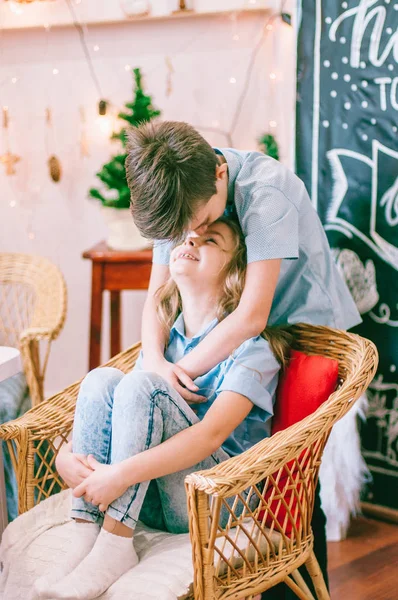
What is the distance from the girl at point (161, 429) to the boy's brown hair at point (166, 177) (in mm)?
228

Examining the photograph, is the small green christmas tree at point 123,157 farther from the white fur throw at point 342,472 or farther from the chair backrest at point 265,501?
the chair backrest at point 265,501

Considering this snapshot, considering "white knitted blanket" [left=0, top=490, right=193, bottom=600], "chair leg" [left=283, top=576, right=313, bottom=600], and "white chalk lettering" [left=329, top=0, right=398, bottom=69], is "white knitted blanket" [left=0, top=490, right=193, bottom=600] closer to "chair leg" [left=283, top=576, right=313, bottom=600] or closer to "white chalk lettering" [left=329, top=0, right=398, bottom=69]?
"chair leg" [left=283, top=576, right=313, bottom=600]

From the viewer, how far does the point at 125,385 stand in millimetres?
1321

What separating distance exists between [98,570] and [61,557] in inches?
3.6

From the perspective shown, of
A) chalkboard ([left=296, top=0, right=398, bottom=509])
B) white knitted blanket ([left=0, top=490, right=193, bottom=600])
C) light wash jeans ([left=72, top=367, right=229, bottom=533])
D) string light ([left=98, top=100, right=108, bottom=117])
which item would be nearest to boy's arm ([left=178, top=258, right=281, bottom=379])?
light wash jeans ([left=72, top=367, right=229, bottom=533])

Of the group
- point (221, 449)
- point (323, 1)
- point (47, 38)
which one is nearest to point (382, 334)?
point (221, 449)

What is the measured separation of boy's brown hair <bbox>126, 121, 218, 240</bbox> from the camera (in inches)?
48.7

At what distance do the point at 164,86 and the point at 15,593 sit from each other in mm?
1999

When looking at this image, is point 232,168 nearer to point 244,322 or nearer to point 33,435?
point 244,322

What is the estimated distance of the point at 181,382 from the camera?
1.45m

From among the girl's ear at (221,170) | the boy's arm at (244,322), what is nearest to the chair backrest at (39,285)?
the boy's arm at (244,322)

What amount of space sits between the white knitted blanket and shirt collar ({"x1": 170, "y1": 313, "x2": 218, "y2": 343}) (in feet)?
1.33

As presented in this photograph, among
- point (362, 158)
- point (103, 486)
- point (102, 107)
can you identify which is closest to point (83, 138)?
point (102, 107)

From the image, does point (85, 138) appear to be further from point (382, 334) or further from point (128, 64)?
point (382, 334)
